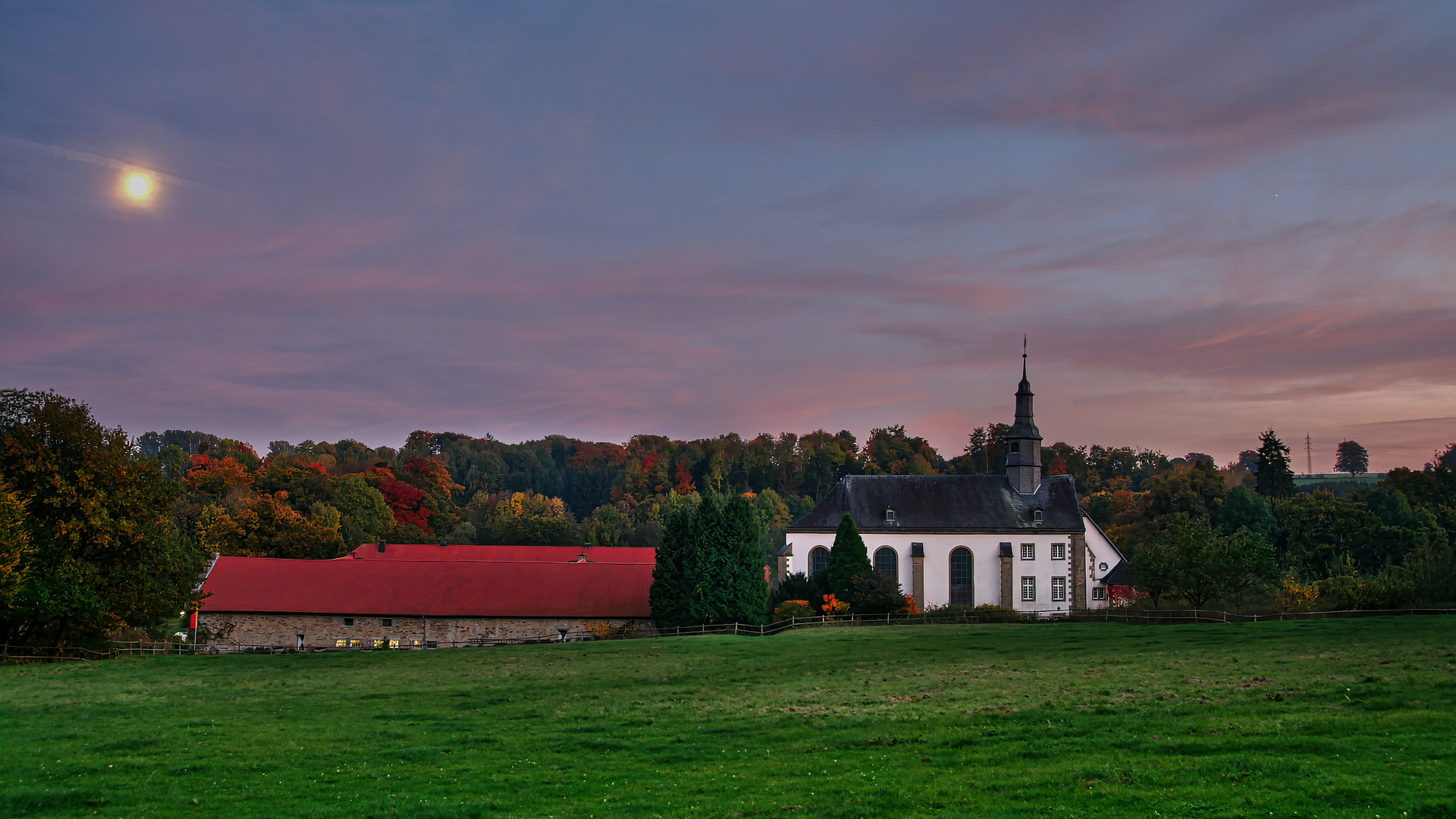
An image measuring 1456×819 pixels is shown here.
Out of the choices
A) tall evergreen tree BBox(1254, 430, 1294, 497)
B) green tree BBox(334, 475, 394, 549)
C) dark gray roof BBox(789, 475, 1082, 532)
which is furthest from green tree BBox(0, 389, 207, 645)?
tall evergreen tree BBox(1254, 430, 1294, 497)

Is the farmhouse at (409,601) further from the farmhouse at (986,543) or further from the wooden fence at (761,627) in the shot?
the farmhouse at (986,543)

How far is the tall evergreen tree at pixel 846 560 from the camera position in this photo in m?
52.4

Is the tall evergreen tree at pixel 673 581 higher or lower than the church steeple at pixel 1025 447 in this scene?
lower

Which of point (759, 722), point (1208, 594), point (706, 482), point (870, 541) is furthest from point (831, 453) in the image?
point (759, 722)

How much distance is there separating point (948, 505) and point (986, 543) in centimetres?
341

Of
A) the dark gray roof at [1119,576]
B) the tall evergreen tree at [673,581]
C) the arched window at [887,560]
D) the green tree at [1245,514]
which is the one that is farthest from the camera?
the green tree at [1245,514]

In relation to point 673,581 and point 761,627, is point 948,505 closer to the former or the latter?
point 761,627

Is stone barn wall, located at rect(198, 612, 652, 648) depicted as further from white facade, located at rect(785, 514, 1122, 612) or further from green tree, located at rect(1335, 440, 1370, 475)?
green tree, located at rect(1335, 440, 1370, 475)

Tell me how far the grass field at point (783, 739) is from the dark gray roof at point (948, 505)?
3108 cm

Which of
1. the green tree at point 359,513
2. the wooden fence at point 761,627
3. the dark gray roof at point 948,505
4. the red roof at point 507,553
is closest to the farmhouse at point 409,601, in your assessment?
the wooden fence at point 761,627

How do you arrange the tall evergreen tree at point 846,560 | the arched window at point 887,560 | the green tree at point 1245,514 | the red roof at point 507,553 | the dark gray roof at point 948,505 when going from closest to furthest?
the tall evergreen tree at point 846,560, the arched window at point 887,560, the dark gray roof at point 948,505, the green tree at point 1245,514, the red roof at point 507,553

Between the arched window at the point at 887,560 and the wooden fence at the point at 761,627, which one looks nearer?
the wooden fence at the point at 761,627

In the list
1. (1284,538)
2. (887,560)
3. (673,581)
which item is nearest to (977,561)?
(887,560)

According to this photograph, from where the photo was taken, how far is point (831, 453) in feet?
422
